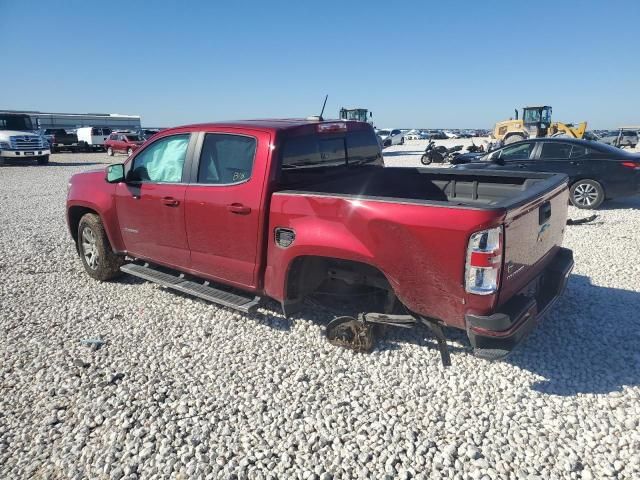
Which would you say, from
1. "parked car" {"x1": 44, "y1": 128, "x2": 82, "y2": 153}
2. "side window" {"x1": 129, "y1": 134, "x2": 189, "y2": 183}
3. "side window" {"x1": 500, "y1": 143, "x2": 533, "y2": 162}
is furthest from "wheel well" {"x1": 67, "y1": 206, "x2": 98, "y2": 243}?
"parked car" {"x1": 44, "y1": 128, "x2": 82, "y2": 153}

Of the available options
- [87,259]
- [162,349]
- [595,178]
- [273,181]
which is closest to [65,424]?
[162,349]

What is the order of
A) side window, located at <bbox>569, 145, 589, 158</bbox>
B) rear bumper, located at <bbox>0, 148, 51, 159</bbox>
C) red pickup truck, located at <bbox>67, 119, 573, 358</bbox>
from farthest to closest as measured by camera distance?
rear bumper, located at <bbox>0, 148, 51, 159</bbox> → side window, located at <bbox>569, 145, 589, 158</bbox> → red pickup truck, located at <bbox>67, 119, 573, 358</bbox>

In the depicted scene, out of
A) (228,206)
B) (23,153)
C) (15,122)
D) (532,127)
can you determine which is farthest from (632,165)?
(15,122)

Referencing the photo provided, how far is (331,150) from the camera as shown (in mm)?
4238

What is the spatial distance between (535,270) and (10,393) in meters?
4.05

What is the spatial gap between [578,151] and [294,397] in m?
8.84

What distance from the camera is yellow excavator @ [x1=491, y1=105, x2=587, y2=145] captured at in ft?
83.8

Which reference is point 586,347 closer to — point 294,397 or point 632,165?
point 294,397

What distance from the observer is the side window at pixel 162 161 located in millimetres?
4379

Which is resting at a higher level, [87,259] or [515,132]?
[515,132]

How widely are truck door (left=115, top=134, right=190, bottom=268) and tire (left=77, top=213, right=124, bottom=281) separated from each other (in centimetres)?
44

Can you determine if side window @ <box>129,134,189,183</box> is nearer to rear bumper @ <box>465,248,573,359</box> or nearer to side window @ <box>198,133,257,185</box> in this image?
side window @ <box>198,133,257,185</box>

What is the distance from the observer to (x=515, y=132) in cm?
2666

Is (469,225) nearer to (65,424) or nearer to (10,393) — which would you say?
(65,424)
